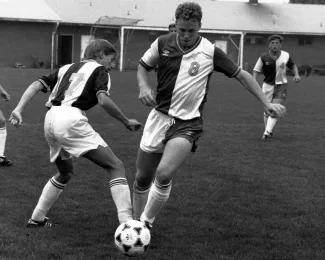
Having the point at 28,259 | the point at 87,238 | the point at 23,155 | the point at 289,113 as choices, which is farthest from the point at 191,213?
the point at 289,113

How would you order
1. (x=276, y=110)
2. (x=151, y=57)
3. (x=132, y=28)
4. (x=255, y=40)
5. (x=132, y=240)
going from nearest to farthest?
(x=132, y=240), (x=276, y=110), (x=151, y=57), (x=132, y=28), (x=255, y=40)

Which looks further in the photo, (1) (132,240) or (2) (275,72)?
(2) (275,72)

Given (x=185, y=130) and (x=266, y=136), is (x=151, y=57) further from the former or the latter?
(x=266, y=136)

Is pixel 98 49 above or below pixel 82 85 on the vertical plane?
above

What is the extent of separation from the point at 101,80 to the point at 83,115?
376 mm

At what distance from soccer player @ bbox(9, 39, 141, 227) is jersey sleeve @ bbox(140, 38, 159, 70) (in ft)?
1.04

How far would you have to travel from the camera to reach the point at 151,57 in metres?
6.48

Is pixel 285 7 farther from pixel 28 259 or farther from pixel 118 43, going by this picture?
pixel 28 259

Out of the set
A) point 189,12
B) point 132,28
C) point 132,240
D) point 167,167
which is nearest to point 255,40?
point 132,28

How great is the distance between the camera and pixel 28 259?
18.7 ft

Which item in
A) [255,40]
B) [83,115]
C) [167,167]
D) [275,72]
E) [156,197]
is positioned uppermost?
[83,115]

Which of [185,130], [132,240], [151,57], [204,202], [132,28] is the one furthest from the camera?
[132,28]

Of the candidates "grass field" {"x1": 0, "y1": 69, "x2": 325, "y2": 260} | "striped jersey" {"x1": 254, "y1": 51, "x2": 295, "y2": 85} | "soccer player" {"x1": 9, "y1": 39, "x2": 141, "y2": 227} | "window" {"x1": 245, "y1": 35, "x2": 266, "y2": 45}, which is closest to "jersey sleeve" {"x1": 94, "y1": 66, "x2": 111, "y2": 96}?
Result: "soccer player" {"x1": 9, "y1": 39, "x2": 141, "y2": 227}

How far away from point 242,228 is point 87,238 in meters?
1.61
